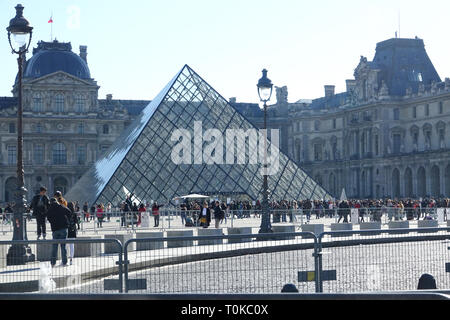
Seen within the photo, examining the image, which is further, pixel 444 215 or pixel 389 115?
pixel 389 115

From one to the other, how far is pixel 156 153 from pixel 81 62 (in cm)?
4298

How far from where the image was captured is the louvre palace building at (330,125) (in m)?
71.5

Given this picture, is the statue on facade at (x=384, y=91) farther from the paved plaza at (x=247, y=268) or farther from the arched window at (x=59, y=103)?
the paved plaza at (x=247, y=268)

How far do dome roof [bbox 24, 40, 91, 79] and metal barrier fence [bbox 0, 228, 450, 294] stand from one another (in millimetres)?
71830

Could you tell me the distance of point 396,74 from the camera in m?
75.2

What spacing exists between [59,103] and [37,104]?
79.0 inches

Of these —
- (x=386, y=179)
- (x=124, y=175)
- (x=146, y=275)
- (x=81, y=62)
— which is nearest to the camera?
(x=146, y=275)

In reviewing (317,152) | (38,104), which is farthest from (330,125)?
(38,104)

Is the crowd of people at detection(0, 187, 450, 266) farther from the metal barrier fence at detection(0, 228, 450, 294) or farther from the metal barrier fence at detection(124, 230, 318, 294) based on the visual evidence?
the metal barrier fence at detection(124, 230, 318, 294)

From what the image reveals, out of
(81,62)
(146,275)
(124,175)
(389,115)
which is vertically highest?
(81,62)

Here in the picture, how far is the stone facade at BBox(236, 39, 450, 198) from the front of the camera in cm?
6938

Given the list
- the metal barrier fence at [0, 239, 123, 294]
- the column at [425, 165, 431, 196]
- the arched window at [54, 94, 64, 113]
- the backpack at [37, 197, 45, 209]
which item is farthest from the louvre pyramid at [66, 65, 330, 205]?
the arched window at [54, 94, 64, 113]
